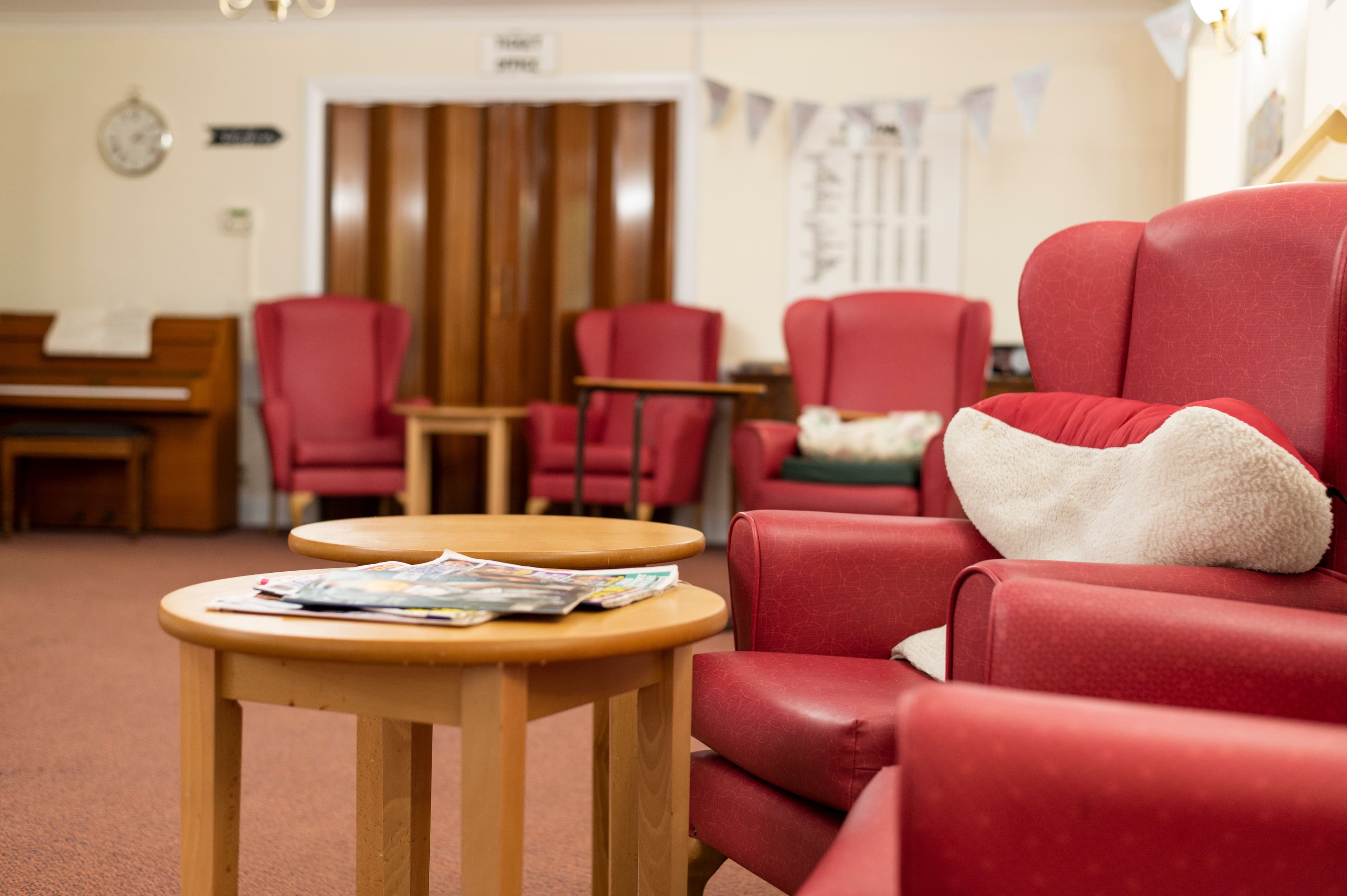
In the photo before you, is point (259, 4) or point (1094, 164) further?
point (259, 4)

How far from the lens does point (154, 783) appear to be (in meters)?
1.87

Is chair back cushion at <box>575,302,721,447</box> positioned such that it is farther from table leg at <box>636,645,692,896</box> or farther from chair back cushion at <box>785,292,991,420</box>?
table leg at <box>636,645,692,896</box>

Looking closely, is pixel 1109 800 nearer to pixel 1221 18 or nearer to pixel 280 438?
pixel 1221 18

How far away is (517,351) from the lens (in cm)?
525

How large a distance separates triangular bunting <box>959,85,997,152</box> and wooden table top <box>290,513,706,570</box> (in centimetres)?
389

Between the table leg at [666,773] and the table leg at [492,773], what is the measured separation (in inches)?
7.6

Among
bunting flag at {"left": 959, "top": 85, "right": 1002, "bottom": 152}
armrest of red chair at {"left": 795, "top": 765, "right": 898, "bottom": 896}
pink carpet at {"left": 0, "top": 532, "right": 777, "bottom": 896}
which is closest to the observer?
armrest of red chair at {"left": 795, "top": 765, "right": 898, "bottom": 896}

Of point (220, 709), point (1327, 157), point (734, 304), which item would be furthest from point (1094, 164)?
point (220, 709)

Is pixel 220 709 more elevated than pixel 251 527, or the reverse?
pixel 220 709

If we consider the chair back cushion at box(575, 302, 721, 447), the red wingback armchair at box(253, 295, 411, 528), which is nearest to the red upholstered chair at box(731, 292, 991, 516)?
the chair back cushion at box(575, 302, 721, 447)

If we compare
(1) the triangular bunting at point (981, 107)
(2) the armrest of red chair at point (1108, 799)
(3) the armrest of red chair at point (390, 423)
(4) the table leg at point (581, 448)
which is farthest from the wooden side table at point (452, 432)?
(2) the armrest of red chair at point (1108, 799)

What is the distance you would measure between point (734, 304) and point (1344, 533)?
4.10 metres

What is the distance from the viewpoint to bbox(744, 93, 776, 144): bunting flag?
495 centimetres

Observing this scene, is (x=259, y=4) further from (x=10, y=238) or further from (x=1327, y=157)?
(x=1327, y=157)
